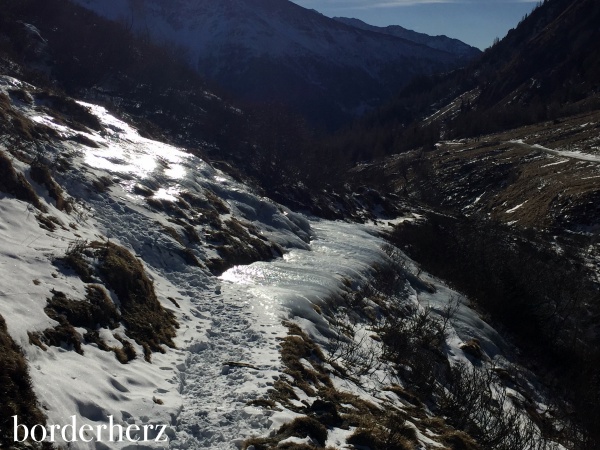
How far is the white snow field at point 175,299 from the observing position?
10227mm

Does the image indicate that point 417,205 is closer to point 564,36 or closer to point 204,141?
point 204,141

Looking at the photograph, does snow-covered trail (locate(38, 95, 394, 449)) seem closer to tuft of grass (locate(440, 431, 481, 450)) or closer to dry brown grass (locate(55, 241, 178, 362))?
dry brown grass (locate(55, 241, 178, 362))

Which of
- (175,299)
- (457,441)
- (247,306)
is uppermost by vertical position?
(247,306)

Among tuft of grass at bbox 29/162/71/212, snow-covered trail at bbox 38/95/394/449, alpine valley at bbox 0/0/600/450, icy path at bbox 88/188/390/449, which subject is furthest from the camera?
tuft of grass at bbox 29/162/71/212

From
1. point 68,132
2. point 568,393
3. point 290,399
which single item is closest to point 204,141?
point 68,132

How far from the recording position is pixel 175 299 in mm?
18656

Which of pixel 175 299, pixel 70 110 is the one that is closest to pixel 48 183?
pixel 175 299

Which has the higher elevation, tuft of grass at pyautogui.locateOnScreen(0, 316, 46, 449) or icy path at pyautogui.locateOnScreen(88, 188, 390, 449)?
tuft of grass at pyautogui.locateOnScreen(0, 316, 46, 449)

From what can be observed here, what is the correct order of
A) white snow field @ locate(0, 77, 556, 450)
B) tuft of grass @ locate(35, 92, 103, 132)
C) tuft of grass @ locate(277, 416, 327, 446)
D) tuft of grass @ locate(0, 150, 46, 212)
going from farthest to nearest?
tuft of grass @ locate(35, 92, 103, 132) → tuft of grass @ locate(0, 150, 46, 212) → tuft of grass @ locate(277, 416, 327, 446) → white snow field @ locate(0, 77, 556, 450)

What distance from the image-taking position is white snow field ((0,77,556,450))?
10.2 m

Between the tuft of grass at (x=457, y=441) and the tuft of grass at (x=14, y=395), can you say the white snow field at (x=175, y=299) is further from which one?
the tuft of grass at (x=457, y=441)

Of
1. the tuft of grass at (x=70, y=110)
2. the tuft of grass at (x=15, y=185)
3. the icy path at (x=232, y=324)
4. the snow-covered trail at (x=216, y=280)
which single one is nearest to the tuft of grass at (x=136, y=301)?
the snow-covered trail at (x=216, y=280)

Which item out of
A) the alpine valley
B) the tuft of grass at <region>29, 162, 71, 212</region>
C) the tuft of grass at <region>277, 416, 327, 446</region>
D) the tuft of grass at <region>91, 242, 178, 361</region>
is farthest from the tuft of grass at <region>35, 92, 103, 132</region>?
the tuft of grass at <region>277, 416, 327, 446</region>

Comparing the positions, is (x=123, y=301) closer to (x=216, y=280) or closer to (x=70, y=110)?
(x=216, y=280)
